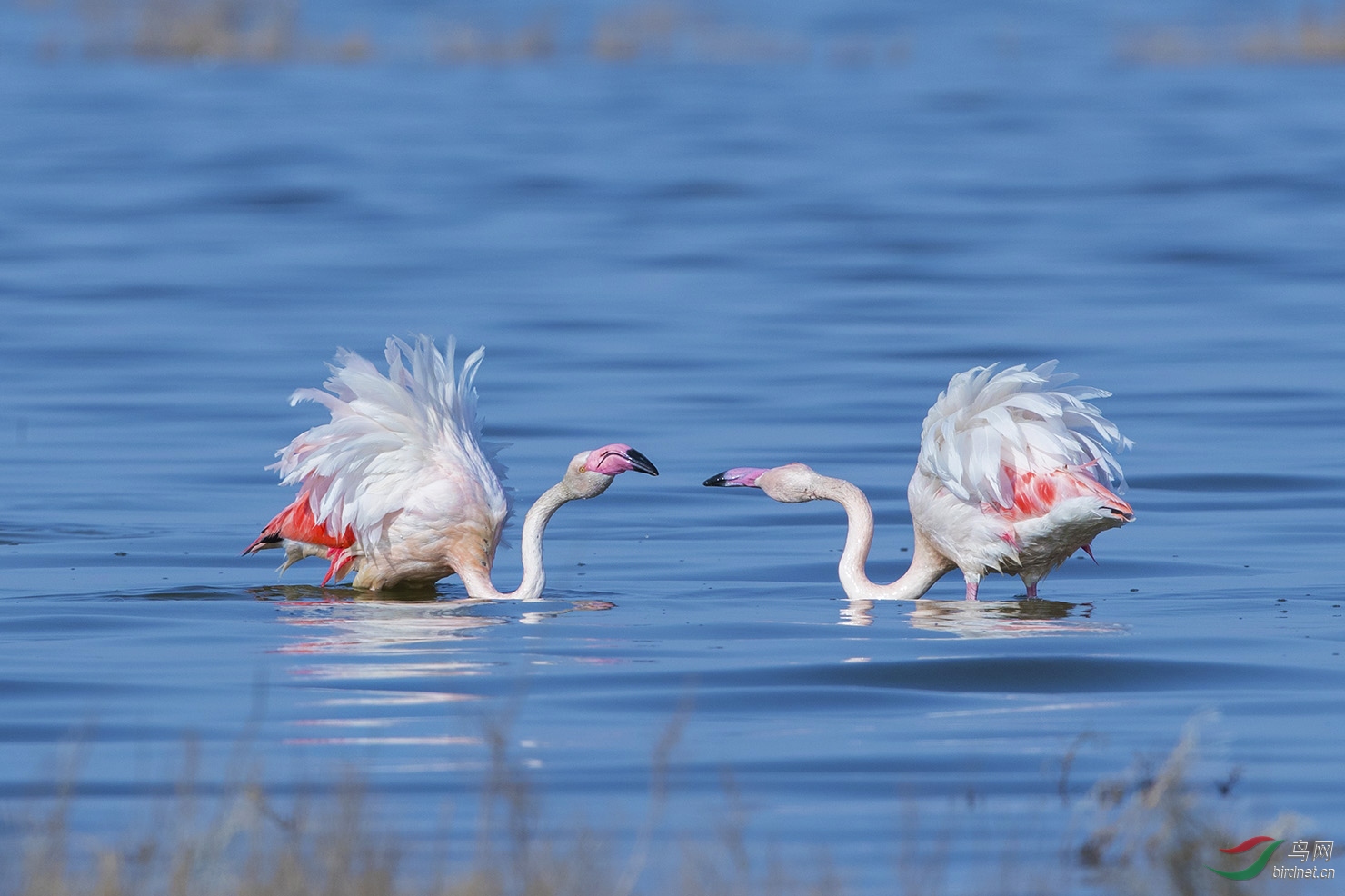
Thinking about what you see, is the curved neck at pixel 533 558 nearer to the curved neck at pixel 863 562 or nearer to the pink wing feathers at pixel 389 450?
the pink wing feathers at pixel 389 450

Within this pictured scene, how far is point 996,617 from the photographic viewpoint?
921 cm

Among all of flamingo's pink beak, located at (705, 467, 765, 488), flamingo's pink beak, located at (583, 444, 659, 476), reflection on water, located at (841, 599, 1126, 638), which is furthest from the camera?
flamingo's pink beak, located at (705, 467, 765, 488)

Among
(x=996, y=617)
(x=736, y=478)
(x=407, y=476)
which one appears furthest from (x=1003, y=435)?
(x=407, y=476)

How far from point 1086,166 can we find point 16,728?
84.0 feet

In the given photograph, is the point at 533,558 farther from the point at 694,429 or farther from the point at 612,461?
the point at 694,429

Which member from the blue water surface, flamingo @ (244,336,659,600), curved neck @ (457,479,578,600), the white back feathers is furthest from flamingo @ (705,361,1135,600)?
flamingo @ (244,336,659,600)

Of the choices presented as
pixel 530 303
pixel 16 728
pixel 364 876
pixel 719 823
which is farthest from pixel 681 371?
pixel 364 876

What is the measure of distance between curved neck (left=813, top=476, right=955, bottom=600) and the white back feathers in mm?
382

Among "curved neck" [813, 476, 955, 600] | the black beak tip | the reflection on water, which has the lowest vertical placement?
the reflection on water

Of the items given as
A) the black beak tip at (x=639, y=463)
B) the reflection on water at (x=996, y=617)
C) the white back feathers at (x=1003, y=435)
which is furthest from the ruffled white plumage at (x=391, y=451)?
the white back feathers at (x=1003, y=435)

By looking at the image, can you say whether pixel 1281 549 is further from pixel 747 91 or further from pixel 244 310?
pixel 747 91

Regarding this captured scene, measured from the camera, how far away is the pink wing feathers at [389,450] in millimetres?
9656

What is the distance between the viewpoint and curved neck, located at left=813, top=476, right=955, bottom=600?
9508mm

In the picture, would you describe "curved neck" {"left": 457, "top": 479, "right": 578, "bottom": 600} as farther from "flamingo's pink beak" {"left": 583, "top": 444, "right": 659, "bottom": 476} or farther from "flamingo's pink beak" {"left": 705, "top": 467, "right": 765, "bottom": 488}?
"flamingo's pink beak" {"left": 705, "top": 467, "right": 765, "bottom": 488}
